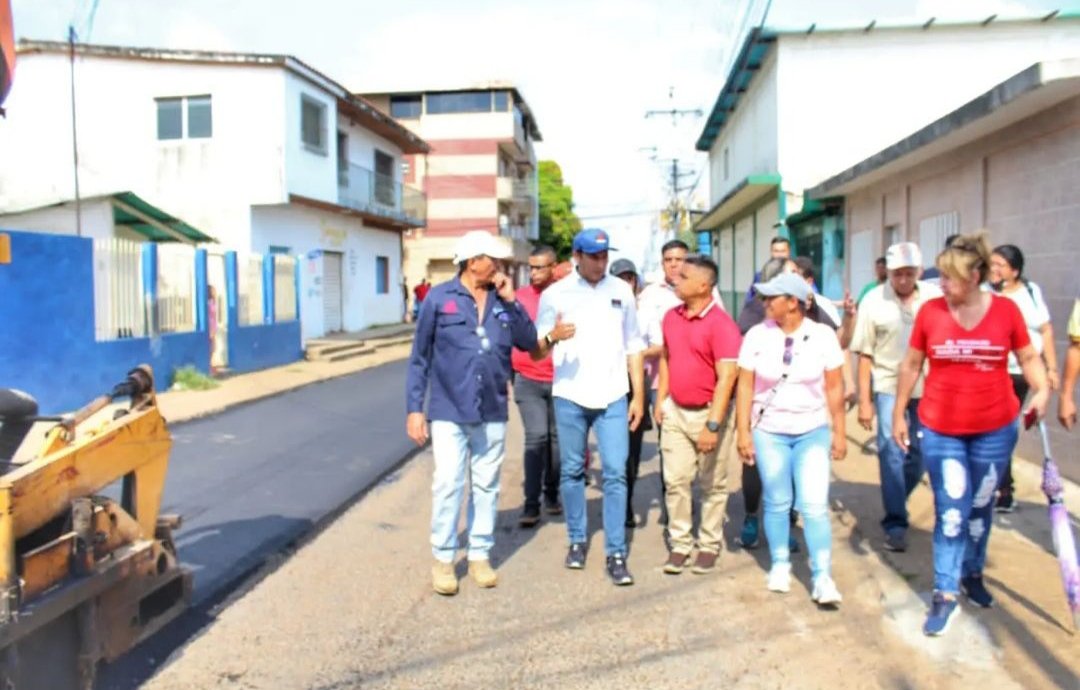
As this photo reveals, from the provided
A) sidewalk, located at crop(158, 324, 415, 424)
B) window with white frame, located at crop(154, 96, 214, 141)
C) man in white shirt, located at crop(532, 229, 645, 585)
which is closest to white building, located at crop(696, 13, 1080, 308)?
sidewalk, located at crop(158, 324, 415, 424)

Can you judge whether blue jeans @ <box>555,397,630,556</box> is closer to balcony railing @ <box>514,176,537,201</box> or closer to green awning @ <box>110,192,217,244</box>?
green awning @ <box>110,192,217,244</box>

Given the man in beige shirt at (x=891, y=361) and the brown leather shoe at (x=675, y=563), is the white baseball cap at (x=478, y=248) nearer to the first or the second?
the brown leather shoe at (x=675, y=563)

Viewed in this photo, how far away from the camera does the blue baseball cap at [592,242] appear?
5332 mm

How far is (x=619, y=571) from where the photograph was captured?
207 inches

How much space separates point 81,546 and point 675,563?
307 cm

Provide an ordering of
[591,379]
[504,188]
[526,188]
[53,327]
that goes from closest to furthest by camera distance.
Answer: [591,379], [53,327], [504,188], [526,188]

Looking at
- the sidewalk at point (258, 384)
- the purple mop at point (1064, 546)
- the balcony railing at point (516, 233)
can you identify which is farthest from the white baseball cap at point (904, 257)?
the balcony railing at point (516, 233)

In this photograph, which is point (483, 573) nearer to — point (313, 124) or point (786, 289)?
point (786, 289)

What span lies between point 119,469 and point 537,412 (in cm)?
301

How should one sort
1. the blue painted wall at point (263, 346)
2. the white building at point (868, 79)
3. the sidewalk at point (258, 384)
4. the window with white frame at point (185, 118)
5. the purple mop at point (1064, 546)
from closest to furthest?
the purple mop at point (1064, 546) → the sidewalk at point (258, 384) → the blue painted wall at point (263, 346) → the white building at point (868, 79) → the window with white frame at point (185, 118)

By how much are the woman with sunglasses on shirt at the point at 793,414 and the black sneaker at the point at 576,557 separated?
3.59ft

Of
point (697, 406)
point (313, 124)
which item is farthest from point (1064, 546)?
point (313, 124)

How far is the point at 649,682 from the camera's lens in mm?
3953

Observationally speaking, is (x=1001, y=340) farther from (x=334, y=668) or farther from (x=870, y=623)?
(x=334, y=668)
